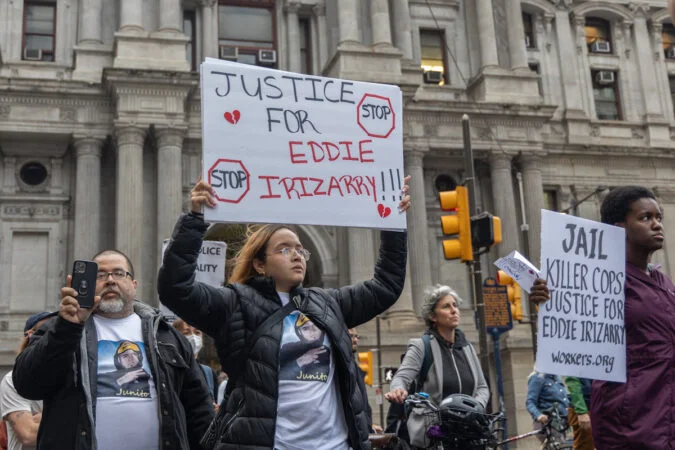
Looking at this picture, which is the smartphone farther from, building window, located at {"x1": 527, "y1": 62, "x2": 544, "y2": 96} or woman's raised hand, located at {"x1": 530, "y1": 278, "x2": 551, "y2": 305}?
building window, located at {"x1": 527, "y1": 62, "x2": 544, "y2": 96}

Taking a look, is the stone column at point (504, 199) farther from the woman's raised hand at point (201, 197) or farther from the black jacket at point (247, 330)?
the woman's raised hand at point (201, 197)

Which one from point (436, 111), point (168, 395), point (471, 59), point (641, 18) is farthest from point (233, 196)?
point (641, 18)

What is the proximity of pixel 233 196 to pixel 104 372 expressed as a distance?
123 cm

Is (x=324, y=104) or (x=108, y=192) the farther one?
(x=108, y=192)

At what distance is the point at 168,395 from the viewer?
188 inches

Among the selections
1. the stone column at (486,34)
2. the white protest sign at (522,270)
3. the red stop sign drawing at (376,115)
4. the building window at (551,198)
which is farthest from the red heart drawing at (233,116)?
the building window at (551,198)

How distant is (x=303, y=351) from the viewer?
4.34 metres

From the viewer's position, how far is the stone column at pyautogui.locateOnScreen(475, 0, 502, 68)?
30906 millimetres

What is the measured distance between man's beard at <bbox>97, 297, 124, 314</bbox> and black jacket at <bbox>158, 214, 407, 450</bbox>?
29.0 inches

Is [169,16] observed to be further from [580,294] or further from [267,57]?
[580,294]

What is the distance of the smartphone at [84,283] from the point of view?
4.16 meters

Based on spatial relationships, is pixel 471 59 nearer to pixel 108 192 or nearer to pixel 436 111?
pixel 436 111

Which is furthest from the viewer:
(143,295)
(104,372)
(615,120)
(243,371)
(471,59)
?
(615,120)

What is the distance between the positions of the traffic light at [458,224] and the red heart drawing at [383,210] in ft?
27.7
